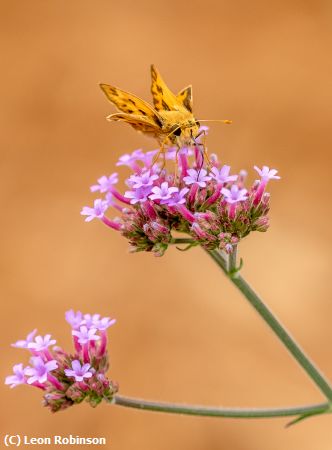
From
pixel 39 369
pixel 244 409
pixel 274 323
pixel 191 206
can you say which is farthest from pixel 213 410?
pixel 191 206

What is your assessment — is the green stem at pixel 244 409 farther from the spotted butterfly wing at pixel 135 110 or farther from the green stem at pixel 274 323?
the spotted butterfly wing at pixel 135 110

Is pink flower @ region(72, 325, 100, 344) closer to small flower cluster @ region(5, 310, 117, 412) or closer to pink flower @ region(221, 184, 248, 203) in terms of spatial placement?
small flower cluster @ region(5, 310, 117, 412)

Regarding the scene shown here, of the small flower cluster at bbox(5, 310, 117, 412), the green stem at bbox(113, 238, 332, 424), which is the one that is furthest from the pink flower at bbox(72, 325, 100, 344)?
the green stem at bbox(113, 238, 332, 424)

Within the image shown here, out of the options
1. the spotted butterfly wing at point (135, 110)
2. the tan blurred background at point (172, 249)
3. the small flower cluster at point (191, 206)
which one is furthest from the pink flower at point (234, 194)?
the tan blurred background at point (172, 249)

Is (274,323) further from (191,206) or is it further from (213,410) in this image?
(191,206)

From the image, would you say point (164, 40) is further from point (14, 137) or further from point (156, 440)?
point (156, 440)

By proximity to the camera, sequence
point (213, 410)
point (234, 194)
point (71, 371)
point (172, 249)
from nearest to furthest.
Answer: point (234, 194), point (213, 410), point (71, 371), point (172, 249)
